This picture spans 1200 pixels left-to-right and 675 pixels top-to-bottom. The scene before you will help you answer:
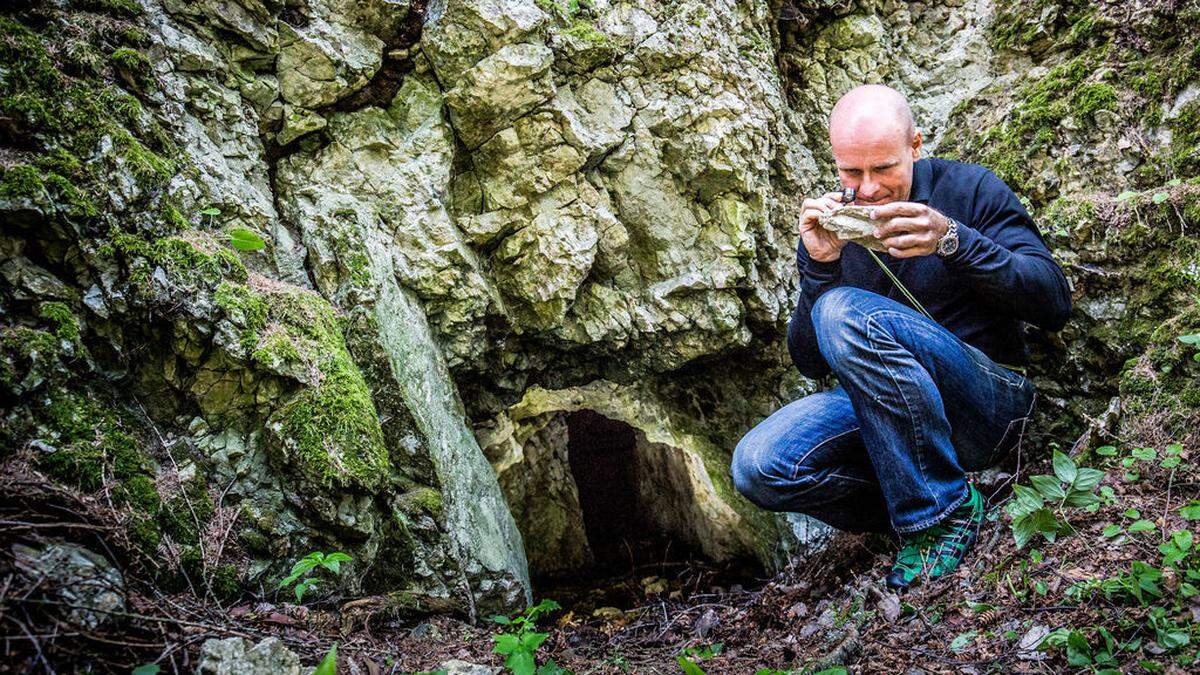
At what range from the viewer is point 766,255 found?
4.36m

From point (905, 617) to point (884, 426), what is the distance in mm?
726

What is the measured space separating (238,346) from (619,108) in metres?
2.74

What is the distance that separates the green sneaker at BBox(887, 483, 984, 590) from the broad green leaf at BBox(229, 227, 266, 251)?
10.6 feet

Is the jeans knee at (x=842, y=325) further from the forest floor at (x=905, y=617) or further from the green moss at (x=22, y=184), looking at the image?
the green moss at (x=22, y=184)

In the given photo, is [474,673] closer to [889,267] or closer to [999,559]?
[999,559]

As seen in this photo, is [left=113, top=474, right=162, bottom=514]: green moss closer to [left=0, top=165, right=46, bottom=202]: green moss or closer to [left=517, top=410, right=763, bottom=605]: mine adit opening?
[left=0, top=165, right=46, bottom=202]: green moss

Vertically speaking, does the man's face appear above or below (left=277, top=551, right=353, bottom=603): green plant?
above

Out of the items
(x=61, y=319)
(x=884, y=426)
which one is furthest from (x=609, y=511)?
(x=61, y=319)

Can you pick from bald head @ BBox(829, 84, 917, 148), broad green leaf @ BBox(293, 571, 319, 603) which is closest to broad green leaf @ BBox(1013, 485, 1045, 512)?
bald head @ BBox(829, 84, 917, 148)

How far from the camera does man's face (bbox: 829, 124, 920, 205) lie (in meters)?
2.69

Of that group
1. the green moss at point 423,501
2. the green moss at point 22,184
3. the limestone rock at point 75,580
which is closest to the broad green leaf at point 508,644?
the limestone rock at point 75,580

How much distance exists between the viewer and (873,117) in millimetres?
2686

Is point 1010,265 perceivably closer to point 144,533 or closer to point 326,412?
point 326,412

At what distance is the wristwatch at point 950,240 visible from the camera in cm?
238
